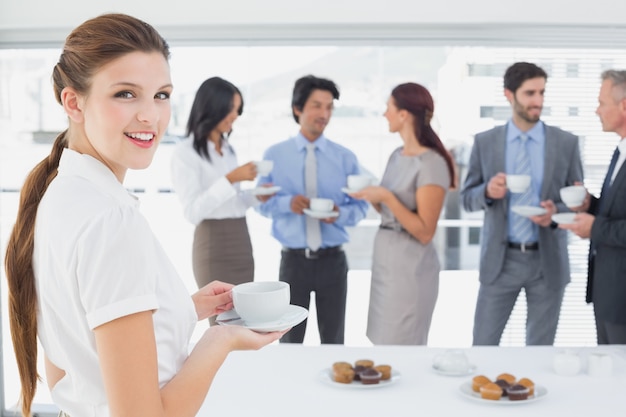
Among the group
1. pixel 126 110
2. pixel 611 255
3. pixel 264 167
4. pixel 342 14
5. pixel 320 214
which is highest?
pixel 342 14

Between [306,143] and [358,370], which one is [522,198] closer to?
[306,143]

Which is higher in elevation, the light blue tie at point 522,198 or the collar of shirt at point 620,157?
the collar of shirt at point 620,157

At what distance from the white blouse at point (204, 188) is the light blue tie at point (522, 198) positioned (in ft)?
4.44

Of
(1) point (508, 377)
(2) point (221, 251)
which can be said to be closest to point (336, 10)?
(2) point (221, 251)

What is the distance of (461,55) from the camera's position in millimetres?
4422

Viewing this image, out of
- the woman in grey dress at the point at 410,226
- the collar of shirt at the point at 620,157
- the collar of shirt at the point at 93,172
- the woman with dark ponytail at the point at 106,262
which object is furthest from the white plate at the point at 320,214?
the collar of shirt at the point at 93,172

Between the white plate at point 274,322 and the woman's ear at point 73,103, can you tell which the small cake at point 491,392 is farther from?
the woman's ear at point 73,103

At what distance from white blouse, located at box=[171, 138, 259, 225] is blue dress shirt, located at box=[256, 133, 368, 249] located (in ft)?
0.43

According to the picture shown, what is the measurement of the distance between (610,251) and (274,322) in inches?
84.8

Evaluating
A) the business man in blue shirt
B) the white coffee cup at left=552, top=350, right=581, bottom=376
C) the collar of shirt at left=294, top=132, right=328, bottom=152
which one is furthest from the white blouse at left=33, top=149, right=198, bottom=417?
the collar of shirt at left=294, top=132, right=328, bottom=152

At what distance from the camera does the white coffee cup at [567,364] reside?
2115 millimetres

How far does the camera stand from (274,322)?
4.63ft

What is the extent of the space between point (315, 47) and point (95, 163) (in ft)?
11.0

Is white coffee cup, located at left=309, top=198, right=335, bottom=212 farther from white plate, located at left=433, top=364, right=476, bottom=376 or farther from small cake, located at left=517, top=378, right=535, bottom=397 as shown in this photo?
small cake, located at left=517, top=378, right=535, bottom=397
